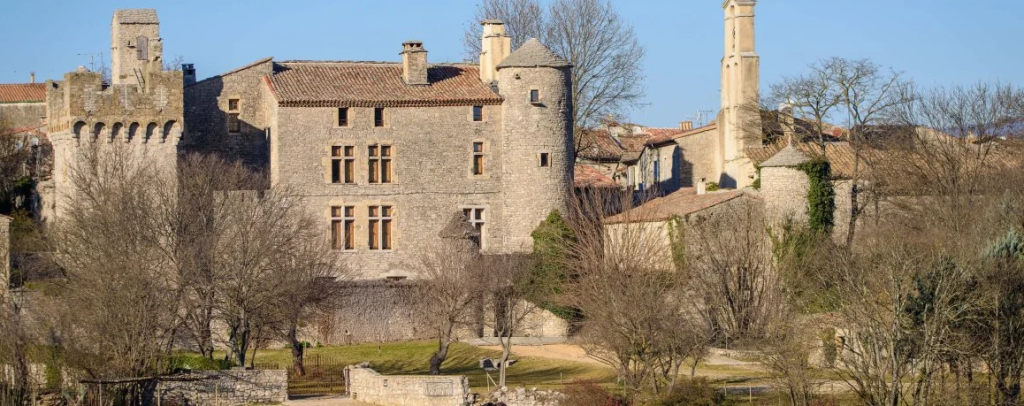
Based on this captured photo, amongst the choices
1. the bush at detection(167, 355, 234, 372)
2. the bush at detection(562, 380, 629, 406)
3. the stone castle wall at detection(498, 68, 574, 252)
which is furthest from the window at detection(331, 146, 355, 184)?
the bush at detection(562, 380, 629, 406)

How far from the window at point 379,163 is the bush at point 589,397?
14655mm

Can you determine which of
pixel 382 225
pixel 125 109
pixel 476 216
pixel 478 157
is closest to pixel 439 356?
pixel 382 225

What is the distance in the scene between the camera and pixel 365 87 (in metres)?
56.7

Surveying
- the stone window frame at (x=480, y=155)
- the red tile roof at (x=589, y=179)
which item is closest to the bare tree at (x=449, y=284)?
the stone window frame at (x=480, y=155)

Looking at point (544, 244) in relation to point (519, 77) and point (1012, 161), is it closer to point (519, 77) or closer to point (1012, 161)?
point (519, 77)

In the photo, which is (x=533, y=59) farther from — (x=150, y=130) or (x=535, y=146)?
(x=150, y=130)

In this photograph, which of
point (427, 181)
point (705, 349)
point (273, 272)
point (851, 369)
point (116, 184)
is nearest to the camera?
point (851, 369)

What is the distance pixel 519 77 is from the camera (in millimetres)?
56219

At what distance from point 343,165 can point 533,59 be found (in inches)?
249

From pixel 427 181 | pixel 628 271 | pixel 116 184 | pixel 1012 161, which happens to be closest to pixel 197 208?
pixel 116 184

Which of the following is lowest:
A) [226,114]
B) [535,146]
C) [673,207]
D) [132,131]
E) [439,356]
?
[439,356]

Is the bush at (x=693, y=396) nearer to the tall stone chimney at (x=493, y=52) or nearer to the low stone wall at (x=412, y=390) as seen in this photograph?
the low stone wall at (x=412, y=390)

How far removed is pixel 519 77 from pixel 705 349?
13.1m

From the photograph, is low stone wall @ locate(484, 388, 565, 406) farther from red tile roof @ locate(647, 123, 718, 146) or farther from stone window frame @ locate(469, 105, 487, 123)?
red tile roof @ locate(647, 123, 718, 146)
